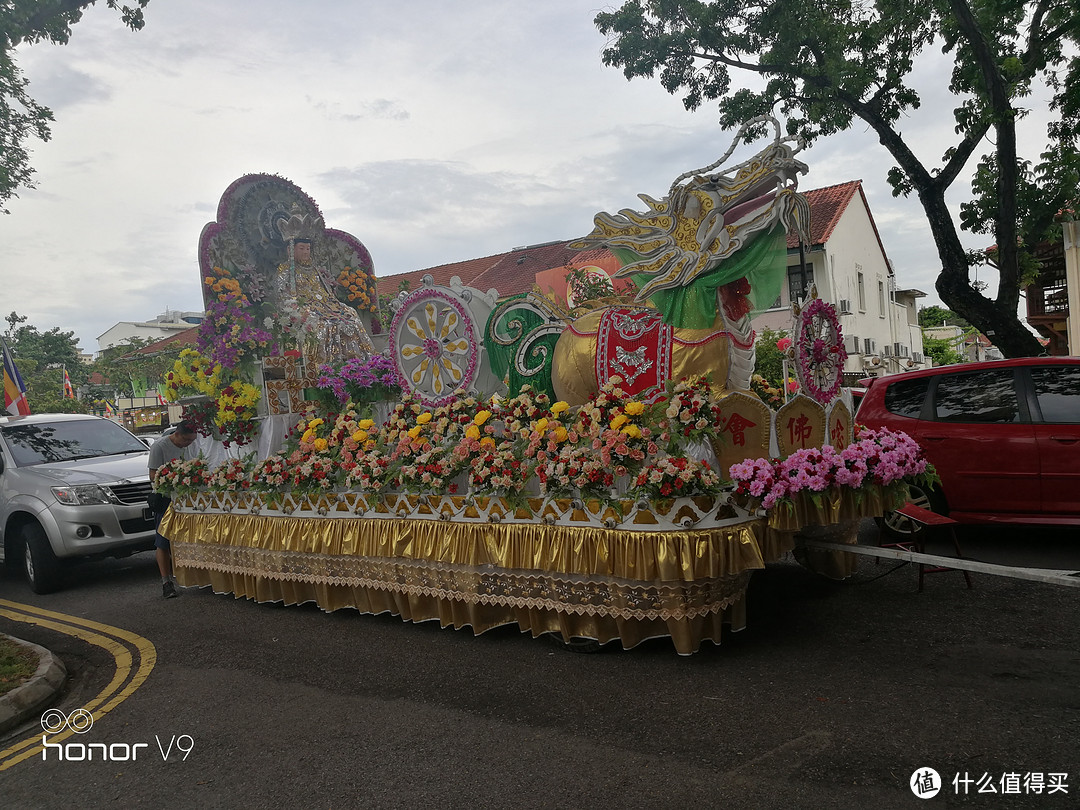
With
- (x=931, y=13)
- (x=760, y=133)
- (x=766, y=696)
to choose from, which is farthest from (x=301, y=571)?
(x=931, y=13)

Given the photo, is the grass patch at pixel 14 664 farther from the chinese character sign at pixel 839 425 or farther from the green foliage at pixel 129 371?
the green foliage at pixel 129 371

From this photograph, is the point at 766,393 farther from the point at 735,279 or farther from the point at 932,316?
the point at 932,316

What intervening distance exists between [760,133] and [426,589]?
9.28 metres

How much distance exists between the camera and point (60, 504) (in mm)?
7961

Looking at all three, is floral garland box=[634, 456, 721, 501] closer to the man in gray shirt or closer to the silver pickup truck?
the man in gray shirt

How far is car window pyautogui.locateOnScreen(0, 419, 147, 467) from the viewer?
29.1 feet

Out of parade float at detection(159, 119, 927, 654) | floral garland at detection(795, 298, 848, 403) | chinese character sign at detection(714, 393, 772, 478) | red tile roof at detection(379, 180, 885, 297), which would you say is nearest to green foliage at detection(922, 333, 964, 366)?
red tile roof at detection(379, 180, 885, 297)

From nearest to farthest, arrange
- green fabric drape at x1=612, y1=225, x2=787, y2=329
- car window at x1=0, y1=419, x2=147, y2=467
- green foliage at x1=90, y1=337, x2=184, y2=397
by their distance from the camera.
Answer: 1. green fabric drape at x1=612, y1=225, x2=787, y2=329
2. car window at x1=0, y1=419, x2=147, y2=467
3. green foliage at x1=90, y1=337, x2=184, y2=397

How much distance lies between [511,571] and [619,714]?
4.56 feet

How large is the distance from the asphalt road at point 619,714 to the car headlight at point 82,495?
2.58m

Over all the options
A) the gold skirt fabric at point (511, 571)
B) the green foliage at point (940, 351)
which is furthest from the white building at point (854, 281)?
the gold skirt fabric at point (511, 571)

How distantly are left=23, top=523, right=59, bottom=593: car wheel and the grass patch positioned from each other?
7.78 feet

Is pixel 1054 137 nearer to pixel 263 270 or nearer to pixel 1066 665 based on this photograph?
pixel 1066 665

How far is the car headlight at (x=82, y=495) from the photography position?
26.2 ft
